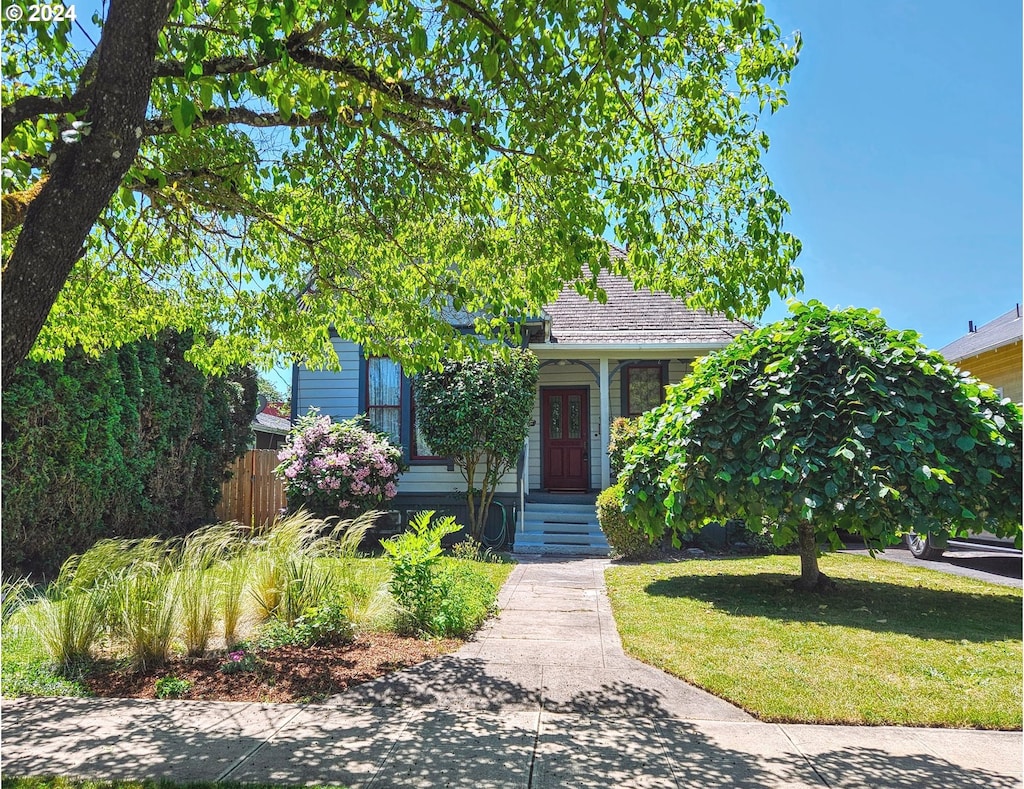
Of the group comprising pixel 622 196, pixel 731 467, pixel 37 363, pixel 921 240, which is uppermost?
pixel 921 240

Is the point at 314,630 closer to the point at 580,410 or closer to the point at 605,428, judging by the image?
the point at 605,428

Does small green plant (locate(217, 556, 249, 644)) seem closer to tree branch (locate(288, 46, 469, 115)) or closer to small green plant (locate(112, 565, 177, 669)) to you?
small green plant (locate(112, 565, 177, 669))

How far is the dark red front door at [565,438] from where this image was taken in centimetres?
1491

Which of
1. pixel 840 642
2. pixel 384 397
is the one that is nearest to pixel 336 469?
pixel 384 397

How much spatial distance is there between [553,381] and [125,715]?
11.7 metres

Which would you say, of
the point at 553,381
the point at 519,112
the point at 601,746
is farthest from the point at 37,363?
the point at 553,381

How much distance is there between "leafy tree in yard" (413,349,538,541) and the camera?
1151 centimetres

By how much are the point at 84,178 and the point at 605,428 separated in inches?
439

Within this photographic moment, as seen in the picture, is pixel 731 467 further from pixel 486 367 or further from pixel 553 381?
pixel 553 381

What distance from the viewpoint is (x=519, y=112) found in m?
4.53

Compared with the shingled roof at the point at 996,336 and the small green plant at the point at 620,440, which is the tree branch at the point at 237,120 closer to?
the small green plant at the point at 620,440

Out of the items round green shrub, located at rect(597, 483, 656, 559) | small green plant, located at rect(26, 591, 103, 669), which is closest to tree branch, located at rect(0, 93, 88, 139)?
small green plant, located at rect(26, 591, 103, 669)

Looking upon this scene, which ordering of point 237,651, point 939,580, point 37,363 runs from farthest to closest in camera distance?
1. point 939,580
2. point 37,363
3. point 237,651

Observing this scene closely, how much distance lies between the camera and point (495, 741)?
12.5 feet
